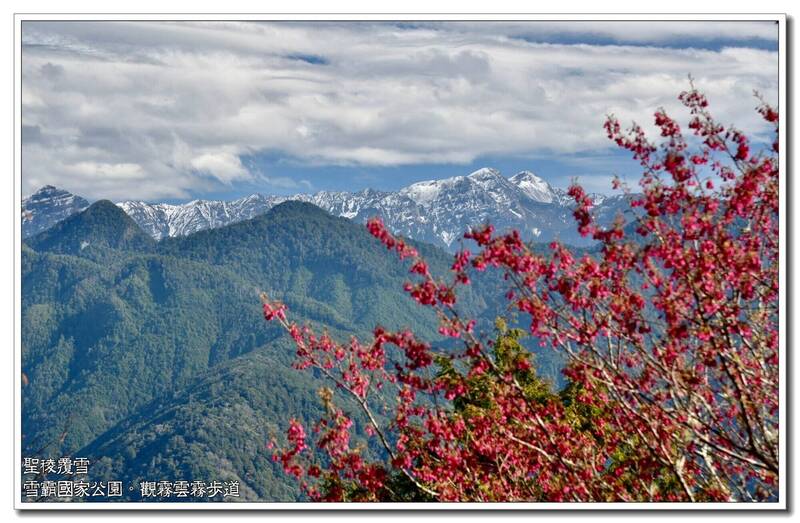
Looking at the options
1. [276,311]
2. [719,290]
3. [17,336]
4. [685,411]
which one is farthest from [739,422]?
[17,336]

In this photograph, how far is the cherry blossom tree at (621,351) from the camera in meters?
5.46

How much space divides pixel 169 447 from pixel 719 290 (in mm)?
128571

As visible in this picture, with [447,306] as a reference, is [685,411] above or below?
below

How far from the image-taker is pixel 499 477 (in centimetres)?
723

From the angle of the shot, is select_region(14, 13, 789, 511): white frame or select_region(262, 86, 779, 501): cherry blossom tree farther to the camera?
select_region(14, 13, 789, 511): white frame

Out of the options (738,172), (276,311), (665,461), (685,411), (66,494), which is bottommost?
(66,494)

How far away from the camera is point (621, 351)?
6145 millimetres

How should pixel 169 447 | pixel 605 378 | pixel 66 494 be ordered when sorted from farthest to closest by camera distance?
pixel 169 447, pixel 66 494, pixel 605 378

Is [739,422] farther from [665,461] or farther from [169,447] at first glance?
[169,447]

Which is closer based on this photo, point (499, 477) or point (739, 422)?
point (739, 422)

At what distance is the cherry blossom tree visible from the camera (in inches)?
215
